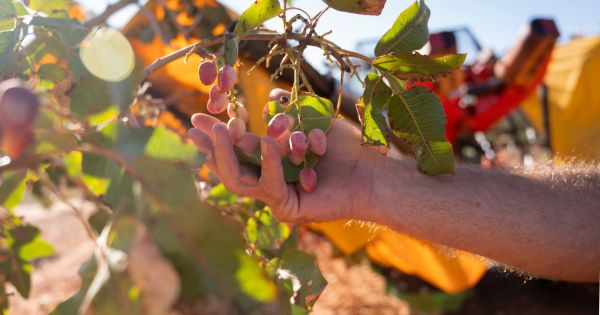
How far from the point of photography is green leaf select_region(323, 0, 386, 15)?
83cm

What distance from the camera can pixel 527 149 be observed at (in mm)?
4156

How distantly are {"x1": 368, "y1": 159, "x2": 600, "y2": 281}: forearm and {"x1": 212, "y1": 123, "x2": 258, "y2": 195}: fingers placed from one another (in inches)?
13.1

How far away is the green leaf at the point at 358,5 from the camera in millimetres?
828

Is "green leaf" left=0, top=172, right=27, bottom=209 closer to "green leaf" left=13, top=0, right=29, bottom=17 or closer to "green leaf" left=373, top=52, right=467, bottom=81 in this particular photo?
"green leaf" left=13, top=0, right=29, bottom=17

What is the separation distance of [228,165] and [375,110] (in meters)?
0.24

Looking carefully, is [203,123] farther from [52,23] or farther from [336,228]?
[336,228]

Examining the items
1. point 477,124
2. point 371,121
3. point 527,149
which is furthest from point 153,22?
point 527,149

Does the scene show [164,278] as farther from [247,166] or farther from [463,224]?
[463,224]

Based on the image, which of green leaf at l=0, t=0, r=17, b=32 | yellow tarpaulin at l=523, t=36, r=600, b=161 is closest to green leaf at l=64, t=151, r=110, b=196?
green leaf at l=0, t=0, r=17, b=32

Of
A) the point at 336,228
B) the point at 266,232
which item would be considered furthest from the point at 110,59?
the point at 336,228

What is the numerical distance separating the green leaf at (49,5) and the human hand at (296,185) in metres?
0.32

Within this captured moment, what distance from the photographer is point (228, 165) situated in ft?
2.91

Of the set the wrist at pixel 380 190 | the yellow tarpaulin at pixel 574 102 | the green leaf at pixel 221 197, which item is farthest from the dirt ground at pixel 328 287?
the wrist at pixel 380 190

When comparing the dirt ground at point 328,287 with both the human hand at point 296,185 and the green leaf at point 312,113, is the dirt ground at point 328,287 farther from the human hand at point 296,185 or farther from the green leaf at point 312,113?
the green leaf at point 312,113
